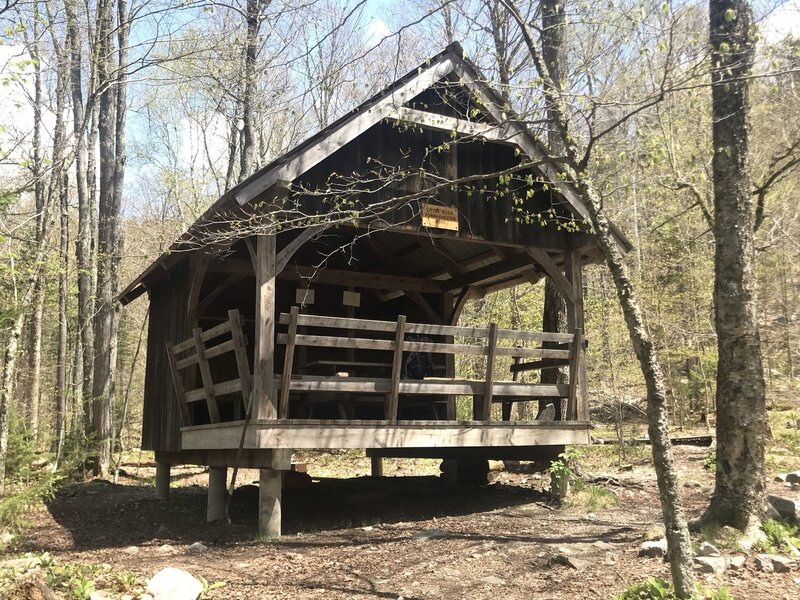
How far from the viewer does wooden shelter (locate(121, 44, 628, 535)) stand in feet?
27.2

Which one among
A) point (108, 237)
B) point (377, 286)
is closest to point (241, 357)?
point (377, 286)

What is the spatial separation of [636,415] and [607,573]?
20.4 metres

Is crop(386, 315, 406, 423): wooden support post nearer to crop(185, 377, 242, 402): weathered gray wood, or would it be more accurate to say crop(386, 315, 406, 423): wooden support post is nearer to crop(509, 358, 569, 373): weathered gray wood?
crop(185, 377, 242, 402): weathered gray wood

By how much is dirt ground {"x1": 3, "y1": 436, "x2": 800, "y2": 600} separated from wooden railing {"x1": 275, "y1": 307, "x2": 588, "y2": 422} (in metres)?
1.50

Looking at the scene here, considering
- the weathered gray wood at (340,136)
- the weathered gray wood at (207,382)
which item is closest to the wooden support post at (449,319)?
the weathered gray wood at (207,382)

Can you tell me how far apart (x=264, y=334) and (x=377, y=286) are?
15.1 feet

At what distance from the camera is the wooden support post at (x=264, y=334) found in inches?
321

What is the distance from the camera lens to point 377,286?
12742 millimetres

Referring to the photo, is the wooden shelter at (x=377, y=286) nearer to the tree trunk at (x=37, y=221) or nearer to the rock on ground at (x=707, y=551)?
the tree trunk at (x=37, y=221)

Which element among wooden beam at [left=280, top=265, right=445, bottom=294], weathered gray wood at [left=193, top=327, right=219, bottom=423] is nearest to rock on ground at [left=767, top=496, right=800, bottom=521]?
weathered gray wood at [left=193, top=327, right=219, bottom=423]

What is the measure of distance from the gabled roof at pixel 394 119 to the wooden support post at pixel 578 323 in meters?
1.10

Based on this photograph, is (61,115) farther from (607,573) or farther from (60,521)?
(607,573)

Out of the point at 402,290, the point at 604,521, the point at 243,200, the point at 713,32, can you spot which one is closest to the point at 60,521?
the point at 243,200

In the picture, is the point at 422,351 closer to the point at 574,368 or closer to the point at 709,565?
the point at 574,368
